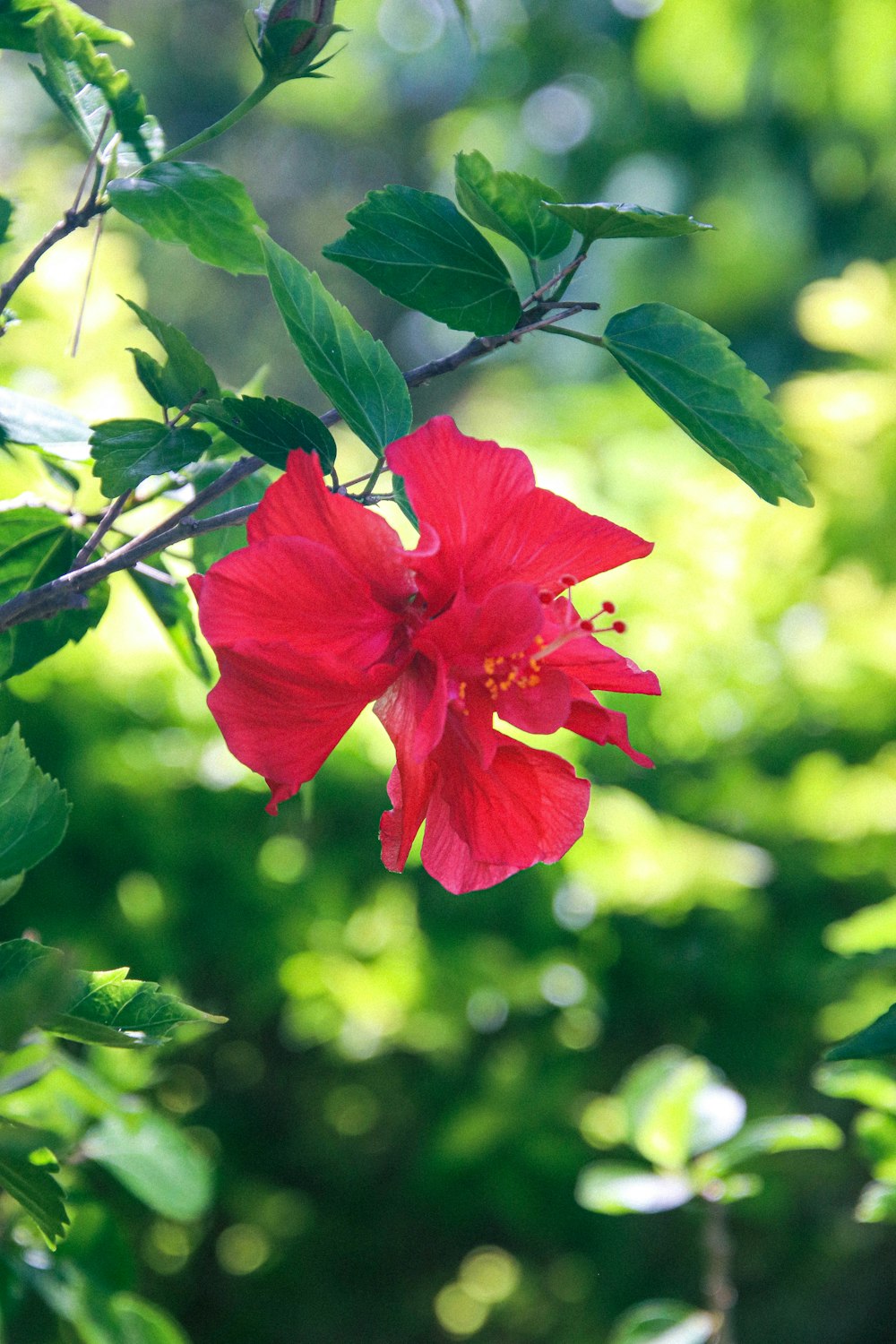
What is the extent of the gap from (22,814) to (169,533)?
0.12m

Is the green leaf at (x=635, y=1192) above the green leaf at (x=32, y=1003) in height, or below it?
below

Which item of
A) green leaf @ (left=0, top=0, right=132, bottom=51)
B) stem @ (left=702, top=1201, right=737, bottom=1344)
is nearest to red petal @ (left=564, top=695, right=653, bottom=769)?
green leaf @ (left=0, top=0, right=132, bottom=51)

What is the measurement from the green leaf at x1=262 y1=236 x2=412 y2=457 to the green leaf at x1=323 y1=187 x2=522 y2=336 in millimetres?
30

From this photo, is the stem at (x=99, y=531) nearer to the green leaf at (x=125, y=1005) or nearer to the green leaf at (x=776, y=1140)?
the green leaf at (x=125, y=1005)

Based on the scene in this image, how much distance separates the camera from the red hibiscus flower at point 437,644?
36 centimetres

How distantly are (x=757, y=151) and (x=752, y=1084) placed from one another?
376 cm

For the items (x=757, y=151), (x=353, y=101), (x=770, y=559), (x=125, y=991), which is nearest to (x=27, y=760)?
(x=125, y=991)

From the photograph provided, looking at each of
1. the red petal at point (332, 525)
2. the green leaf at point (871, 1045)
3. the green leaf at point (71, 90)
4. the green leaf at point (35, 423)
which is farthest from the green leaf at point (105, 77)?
the green leaf at point (871, 1045)

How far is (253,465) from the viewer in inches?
17.5

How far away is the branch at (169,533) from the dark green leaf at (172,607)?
95 millimetres

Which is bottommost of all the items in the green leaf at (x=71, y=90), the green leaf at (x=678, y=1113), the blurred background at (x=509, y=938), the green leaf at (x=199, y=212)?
the blurred background at (x=509, y=938)

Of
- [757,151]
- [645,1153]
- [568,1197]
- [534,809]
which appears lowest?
[757,151]

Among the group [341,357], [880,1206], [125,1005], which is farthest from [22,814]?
[880,1206]

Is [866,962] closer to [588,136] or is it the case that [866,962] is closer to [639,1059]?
[639,1059]
